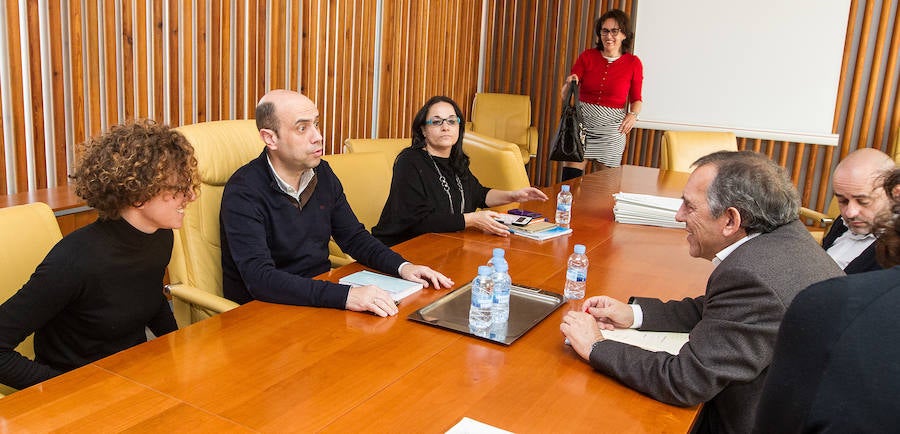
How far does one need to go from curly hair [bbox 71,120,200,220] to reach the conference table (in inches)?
15.3

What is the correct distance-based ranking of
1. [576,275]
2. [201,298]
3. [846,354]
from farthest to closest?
[201,298]
[576,275]
[846,354]

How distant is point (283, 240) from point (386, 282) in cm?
45

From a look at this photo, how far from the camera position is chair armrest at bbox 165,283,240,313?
213cm

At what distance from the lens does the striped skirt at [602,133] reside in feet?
18.5

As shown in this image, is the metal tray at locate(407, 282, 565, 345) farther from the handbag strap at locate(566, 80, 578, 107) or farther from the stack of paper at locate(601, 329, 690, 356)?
the handbag strap at locate(566, 80, 578, 107)

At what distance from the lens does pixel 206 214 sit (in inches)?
95.9

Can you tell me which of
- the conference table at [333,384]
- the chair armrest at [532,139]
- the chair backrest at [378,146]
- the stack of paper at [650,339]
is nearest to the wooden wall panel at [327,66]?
the chair armrest at [532,139]

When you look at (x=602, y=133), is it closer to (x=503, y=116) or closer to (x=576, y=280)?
(x=503, y=116)

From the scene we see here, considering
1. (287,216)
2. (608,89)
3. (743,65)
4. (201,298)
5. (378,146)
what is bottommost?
(201,298)

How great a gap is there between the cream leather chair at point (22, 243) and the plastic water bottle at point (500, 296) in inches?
46.1

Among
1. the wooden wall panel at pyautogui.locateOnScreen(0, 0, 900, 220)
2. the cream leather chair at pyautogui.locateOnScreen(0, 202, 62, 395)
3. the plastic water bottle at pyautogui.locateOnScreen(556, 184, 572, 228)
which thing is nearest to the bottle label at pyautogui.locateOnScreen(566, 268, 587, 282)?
the plastic water bottle at pyautogui.locateOnScreen(556, 184, 572, 228)

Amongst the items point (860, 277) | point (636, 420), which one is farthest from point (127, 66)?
point (860, 277)

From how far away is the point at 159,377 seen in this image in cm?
141

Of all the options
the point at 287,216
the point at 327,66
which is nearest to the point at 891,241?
the point at 287,216
